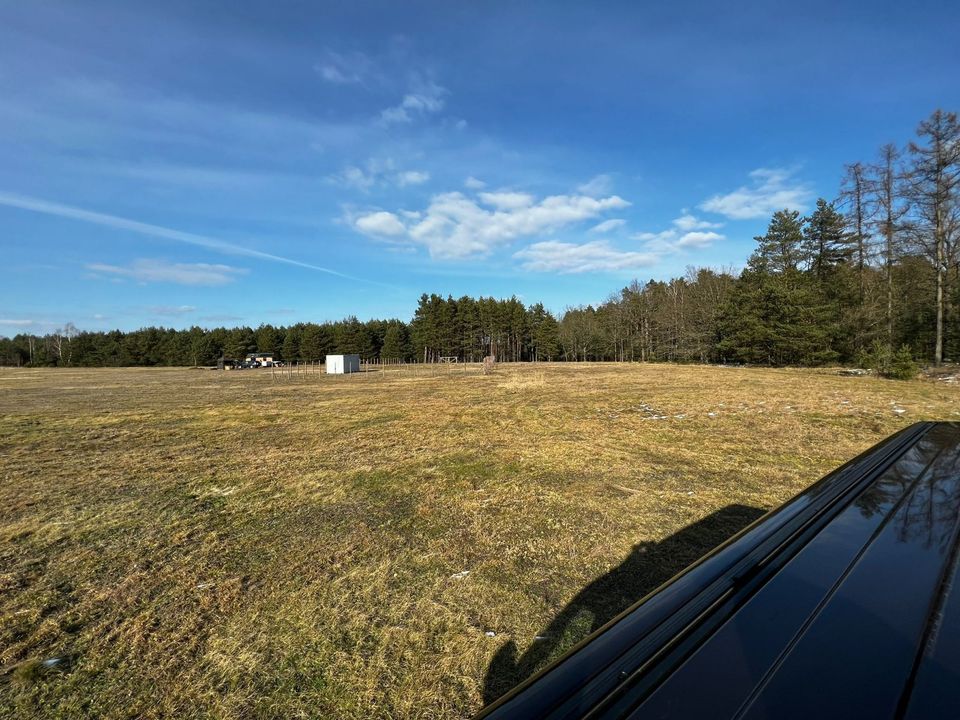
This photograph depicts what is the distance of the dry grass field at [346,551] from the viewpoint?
2.39 meters

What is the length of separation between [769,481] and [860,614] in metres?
5.43

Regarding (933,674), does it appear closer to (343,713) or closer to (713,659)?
(713,659)

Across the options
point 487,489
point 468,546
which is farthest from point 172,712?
point 487,489

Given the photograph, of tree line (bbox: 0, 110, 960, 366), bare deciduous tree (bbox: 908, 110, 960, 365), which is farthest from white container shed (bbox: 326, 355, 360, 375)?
bare deciduous tree (bbox: 908, 110, 960, 365)

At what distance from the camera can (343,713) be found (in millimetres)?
2156

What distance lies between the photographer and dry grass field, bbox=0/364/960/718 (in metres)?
2.39

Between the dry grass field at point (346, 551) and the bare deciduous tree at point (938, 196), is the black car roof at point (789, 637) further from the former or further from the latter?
the bare deciduous tree at point (938, 196)

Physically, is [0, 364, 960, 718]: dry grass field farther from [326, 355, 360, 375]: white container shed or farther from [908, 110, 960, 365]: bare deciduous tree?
[326, 355, 360, 375]: white container shed

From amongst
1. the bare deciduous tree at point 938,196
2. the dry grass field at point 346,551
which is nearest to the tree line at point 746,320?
the bare deciduous tree at point 938,196

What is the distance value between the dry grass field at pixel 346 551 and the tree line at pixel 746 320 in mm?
19768

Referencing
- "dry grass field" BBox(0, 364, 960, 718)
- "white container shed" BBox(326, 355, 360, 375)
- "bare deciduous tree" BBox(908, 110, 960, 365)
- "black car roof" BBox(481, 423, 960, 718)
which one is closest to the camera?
"black car roof" BBox(481, 423, 960, 718)

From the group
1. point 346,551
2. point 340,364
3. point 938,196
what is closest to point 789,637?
point 346,551

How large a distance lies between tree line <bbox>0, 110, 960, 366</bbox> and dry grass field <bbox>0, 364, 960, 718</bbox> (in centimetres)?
1977

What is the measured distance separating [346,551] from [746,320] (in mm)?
37300
